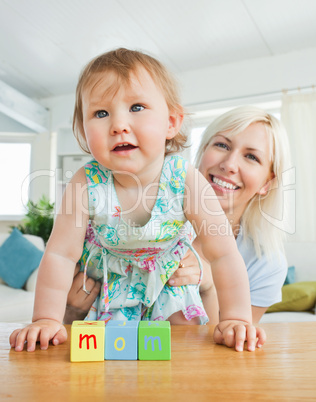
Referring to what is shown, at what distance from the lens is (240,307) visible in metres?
0.86

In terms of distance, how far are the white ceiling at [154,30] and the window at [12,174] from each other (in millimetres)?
1454

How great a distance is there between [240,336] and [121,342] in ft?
0.68

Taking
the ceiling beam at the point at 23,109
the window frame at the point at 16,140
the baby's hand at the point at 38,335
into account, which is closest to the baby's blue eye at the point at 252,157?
the baby's hand at the point at 38,335

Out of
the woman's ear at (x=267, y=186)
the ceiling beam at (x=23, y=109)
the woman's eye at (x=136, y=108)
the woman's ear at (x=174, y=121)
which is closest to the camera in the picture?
the woman's eye at (x=136, y=108)

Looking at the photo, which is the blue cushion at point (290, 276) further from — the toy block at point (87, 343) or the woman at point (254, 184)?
the toy block at point (87, 343)

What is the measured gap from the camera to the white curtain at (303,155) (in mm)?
4875

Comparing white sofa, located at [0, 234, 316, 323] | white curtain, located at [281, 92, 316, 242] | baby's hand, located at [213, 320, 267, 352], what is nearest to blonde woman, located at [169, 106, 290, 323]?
baby's hand, located at [213, 320, 267, 352]

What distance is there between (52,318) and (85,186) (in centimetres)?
32

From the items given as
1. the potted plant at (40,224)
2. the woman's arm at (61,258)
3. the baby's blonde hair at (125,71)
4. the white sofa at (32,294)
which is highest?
the baby's blonde hair at (125,71)

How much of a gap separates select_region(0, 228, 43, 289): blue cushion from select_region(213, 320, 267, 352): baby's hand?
3.29 m

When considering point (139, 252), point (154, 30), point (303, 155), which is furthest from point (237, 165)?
point (303, 155)

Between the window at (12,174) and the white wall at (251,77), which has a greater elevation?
the white wall at (251,77)

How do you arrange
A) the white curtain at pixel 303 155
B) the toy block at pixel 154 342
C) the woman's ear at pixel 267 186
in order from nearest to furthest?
the toy block at pixel 154 342 < the woman's ear at pixel 267 186 < the white curtain at pixel 303 155

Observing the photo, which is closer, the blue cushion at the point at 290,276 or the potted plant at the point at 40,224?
the blue cushion at the point at 290,276
